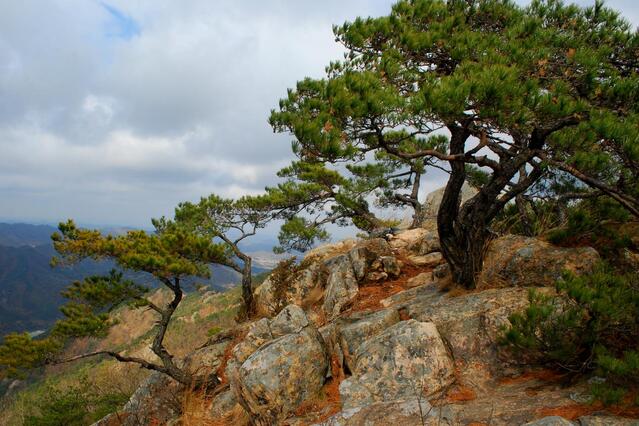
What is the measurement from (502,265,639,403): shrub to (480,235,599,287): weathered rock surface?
1529mm

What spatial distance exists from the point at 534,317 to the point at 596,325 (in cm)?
60

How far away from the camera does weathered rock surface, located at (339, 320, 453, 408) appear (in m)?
5.16

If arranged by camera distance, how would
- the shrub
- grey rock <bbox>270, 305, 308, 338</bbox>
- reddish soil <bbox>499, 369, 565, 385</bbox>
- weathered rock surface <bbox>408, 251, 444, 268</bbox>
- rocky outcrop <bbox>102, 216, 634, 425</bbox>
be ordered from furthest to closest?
weathered rock surface <bbox>408, 251, 444, 268</bbox>
grey rock <bbox>270, 305, 308, 338</bbox>
reddish soil <bbox>499, 369, 565, 385</bbox>
rocky outcrop <bbox>102, 216, 634, 425</bbox>
the shrub

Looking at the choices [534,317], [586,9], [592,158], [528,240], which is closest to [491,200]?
[528,240]

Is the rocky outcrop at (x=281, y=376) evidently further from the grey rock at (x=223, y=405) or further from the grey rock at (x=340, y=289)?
the grey rock at (x=340, y=289)

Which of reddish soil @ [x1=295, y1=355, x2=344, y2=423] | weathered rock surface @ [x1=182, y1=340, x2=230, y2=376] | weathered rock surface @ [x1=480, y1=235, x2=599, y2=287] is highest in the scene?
weathered rock surface @ [x1=480, y1=235, x2=599, y2=287]

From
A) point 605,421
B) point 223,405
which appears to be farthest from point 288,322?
point 605,421

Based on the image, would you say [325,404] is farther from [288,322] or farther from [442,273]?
[442,273]

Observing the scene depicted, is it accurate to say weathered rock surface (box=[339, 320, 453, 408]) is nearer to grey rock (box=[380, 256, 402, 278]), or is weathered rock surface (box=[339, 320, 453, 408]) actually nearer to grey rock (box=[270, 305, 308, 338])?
grey rock (box=[270, 305, 308, 338])

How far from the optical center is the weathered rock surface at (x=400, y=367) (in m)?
5.16

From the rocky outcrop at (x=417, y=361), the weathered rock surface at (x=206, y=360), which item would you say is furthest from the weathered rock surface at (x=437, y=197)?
the weathered rock surface at (x=206, y=360)

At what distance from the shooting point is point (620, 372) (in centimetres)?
369

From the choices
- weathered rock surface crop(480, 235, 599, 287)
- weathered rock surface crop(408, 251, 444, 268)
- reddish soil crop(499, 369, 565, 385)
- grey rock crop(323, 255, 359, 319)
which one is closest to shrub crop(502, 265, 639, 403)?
reddish soil crop(499, 369, 565, 385)

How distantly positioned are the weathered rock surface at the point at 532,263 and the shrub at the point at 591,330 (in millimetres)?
1529
